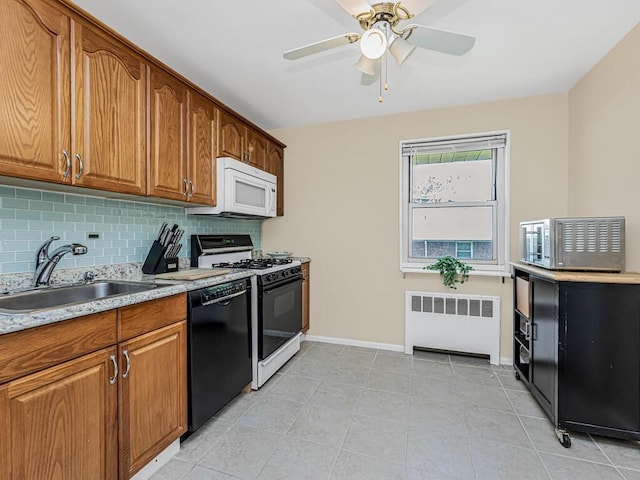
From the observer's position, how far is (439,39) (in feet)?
4.86

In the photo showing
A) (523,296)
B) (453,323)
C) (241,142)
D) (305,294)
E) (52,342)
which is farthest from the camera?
(305,294)

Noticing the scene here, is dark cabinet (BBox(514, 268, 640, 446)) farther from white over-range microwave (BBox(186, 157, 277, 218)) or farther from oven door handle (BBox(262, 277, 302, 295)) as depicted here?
white over-range microwave (BBox(186, 157, 277, 218))

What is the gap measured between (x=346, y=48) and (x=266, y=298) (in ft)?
6.18

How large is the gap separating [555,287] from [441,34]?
1.53 meters

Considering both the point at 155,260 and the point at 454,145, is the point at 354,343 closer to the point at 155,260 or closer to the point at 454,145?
the point at 155,260

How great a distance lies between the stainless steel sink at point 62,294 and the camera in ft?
4.44

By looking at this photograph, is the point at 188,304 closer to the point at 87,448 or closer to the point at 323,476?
the point at 87,448

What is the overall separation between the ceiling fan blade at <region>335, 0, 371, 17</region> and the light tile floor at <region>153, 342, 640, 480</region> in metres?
2.20

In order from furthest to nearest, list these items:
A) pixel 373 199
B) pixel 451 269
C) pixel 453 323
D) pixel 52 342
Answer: pixel 373 199 < pixel 453 323 < pixel 451 269 < pixel 52 342

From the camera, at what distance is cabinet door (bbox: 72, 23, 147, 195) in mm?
1443

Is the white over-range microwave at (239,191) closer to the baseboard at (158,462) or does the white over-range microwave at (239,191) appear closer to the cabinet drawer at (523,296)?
the baseboard at (158,462)

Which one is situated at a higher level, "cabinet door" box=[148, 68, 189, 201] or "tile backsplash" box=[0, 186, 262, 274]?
"cabinet door" box=[148, 68, 189, 201]

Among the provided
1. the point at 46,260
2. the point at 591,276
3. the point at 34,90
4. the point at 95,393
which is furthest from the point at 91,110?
the point at 591,276

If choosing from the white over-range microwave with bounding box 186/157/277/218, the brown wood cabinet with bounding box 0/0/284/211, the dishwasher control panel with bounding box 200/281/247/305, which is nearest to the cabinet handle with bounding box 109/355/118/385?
the dishwasher control panel with bounding box 200/281/247/305
